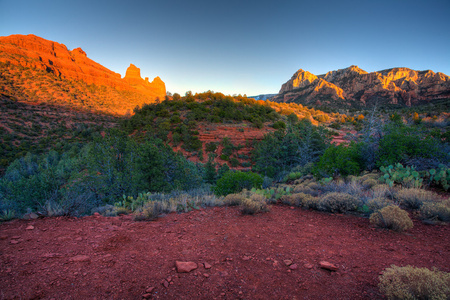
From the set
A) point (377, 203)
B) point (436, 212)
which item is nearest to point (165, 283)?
point (377, 203)

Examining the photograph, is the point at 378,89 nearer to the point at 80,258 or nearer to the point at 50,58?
the point at 80,258

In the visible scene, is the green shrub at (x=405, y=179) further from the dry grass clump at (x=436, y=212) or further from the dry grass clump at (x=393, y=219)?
the dry grass clump at (x=393, y=219)

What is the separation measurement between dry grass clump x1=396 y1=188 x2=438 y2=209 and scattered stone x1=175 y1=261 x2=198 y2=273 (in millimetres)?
4201

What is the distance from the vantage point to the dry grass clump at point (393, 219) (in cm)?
297

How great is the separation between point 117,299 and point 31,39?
83738mm

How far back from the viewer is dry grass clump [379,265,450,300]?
4.81ft

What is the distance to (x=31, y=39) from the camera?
54.7 m

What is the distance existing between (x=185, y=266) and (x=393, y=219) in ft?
10.8

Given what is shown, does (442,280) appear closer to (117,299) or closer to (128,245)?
(117,299)

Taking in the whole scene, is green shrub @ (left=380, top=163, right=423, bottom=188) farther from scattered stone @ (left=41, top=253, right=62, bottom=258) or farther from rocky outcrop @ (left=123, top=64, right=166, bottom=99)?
rocky outcrop @ (left=123, top=64, right=166, bottom=99)

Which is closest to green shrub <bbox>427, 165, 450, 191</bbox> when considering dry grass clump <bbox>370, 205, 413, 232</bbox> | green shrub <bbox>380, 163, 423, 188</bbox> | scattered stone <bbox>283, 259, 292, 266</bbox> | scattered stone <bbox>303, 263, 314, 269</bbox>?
green shrub <bbox>380, 163, 423, 188</bbox>

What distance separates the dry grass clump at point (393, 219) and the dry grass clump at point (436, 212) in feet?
1.91

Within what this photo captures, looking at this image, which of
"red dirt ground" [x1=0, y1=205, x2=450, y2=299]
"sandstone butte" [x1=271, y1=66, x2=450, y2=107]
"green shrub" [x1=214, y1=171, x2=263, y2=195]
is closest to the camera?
"red dirt ground" [x1=0, y1=205, x2=450, y2=299]

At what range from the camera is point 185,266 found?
85.8 inches
